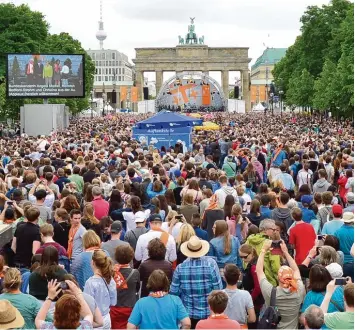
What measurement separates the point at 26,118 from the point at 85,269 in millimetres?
42884

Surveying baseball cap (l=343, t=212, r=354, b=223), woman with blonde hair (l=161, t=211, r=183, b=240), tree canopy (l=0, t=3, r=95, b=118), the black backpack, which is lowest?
the black backpack

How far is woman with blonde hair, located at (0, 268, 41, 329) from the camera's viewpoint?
7340 mm

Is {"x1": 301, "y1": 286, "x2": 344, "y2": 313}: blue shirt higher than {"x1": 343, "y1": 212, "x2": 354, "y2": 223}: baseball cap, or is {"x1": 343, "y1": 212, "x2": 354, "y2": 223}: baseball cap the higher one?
{"x1": 343, "y1": 212, "x2": 354, "y2": 223}: baseball cap

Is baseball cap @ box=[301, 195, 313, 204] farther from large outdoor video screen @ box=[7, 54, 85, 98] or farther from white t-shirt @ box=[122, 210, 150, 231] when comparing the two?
large outdoor video screen @ box=[7, 54, 85, 98]

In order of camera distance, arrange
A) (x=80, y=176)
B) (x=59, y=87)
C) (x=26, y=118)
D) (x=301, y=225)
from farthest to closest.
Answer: (x=26, y=118) < (x=59, y=87) < (x=80, y=176) < (x=301, y=225)

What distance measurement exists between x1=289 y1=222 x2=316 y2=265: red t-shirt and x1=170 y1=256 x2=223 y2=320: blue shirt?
2552mm

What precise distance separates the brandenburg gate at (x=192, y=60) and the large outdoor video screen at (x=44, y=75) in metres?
99.8

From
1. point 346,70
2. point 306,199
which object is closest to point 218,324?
point 306,199

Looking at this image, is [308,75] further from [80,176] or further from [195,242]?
[195,242]

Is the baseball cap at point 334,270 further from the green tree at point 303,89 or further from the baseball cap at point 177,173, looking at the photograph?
the green tree at point 303,89

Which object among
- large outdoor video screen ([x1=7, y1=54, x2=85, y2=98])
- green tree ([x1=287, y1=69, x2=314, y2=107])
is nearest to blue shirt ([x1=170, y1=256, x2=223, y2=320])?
large outdoor video screen ([x1=7, y1=54, x2=85, y2=98])

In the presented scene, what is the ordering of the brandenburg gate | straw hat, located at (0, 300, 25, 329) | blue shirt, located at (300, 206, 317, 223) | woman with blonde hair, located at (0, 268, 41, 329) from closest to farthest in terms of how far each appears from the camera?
straw hat, located at (0, 300, 25, 329) < woman with blonde hair, located at (0, 268, 41, 329) < blue shirt, located at (300, 206, 317, 223) < the brandenburg gate

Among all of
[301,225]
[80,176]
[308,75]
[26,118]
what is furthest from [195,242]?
[308,75]

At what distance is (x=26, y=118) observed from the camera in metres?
51.2
